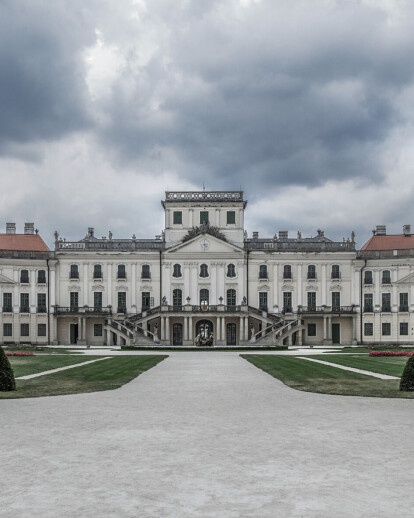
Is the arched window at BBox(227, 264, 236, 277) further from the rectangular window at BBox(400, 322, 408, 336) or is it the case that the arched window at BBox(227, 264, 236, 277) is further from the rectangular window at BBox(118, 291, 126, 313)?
the rectangular window at BBox(400, 322, 408, 336)

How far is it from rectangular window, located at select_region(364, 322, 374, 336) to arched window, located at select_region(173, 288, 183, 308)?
2149cm

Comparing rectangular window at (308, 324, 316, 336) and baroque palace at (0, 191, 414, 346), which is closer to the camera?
baroque palace at (0, 191, 414, 346)

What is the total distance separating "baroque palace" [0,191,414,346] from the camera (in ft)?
230

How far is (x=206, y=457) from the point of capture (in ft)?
32.5

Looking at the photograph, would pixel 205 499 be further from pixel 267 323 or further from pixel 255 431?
pixel 267 323

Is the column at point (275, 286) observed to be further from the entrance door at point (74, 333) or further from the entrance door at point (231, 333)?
the entrance door at point (74, 333)

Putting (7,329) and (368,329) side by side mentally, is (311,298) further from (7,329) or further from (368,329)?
(7,329)

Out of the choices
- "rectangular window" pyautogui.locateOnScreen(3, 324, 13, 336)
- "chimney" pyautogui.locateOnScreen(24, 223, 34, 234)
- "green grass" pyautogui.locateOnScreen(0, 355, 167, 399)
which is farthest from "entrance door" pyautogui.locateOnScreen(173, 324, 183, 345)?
"green grass" pyautogui.locateOnScreen(0, 355, 167, 399)

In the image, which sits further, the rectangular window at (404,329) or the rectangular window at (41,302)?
the rectangular window at (41,302)

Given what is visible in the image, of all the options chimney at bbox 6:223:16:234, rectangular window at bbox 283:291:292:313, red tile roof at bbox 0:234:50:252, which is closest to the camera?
rectangular window at bbox 283:291:292:313

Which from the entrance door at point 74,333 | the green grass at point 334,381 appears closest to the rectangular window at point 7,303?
the entrance door at point 74,333

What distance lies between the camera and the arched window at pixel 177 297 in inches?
2835

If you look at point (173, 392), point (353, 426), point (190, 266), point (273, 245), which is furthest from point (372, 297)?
point (353, 426)

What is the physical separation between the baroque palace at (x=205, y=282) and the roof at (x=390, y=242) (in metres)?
0.28
